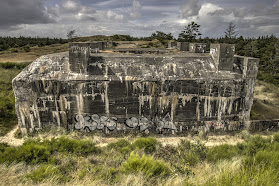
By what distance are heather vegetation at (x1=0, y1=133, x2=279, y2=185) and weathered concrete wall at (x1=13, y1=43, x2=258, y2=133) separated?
2.73 m

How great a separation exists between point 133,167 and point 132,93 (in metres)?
6.44

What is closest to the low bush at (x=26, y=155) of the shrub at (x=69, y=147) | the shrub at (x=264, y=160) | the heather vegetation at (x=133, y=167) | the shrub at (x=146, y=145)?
the heather vegetation at (x=133, y=167)

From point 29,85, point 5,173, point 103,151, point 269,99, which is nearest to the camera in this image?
point 5,173

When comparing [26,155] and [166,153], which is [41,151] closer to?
[26,155]

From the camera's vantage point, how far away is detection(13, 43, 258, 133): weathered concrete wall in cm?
1122

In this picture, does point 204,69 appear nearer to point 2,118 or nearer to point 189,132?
point 189,132

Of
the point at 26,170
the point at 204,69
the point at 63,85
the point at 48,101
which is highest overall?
the point at 204,69

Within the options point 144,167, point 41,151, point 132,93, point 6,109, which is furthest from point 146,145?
point 6,109

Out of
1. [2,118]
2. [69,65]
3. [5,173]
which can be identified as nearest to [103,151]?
[5,173]

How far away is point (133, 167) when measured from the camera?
5418mm

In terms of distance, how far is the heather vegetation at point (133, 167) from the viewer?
3918mm

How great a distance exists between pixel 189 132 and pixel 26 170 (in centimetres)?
928

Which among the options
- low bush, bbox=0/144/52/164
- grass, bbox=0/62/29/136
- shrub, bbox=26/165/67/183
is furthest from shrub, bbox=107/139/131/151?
grass, bbox=0/62/29/136

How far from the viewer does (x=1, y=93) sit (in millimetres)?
17094
